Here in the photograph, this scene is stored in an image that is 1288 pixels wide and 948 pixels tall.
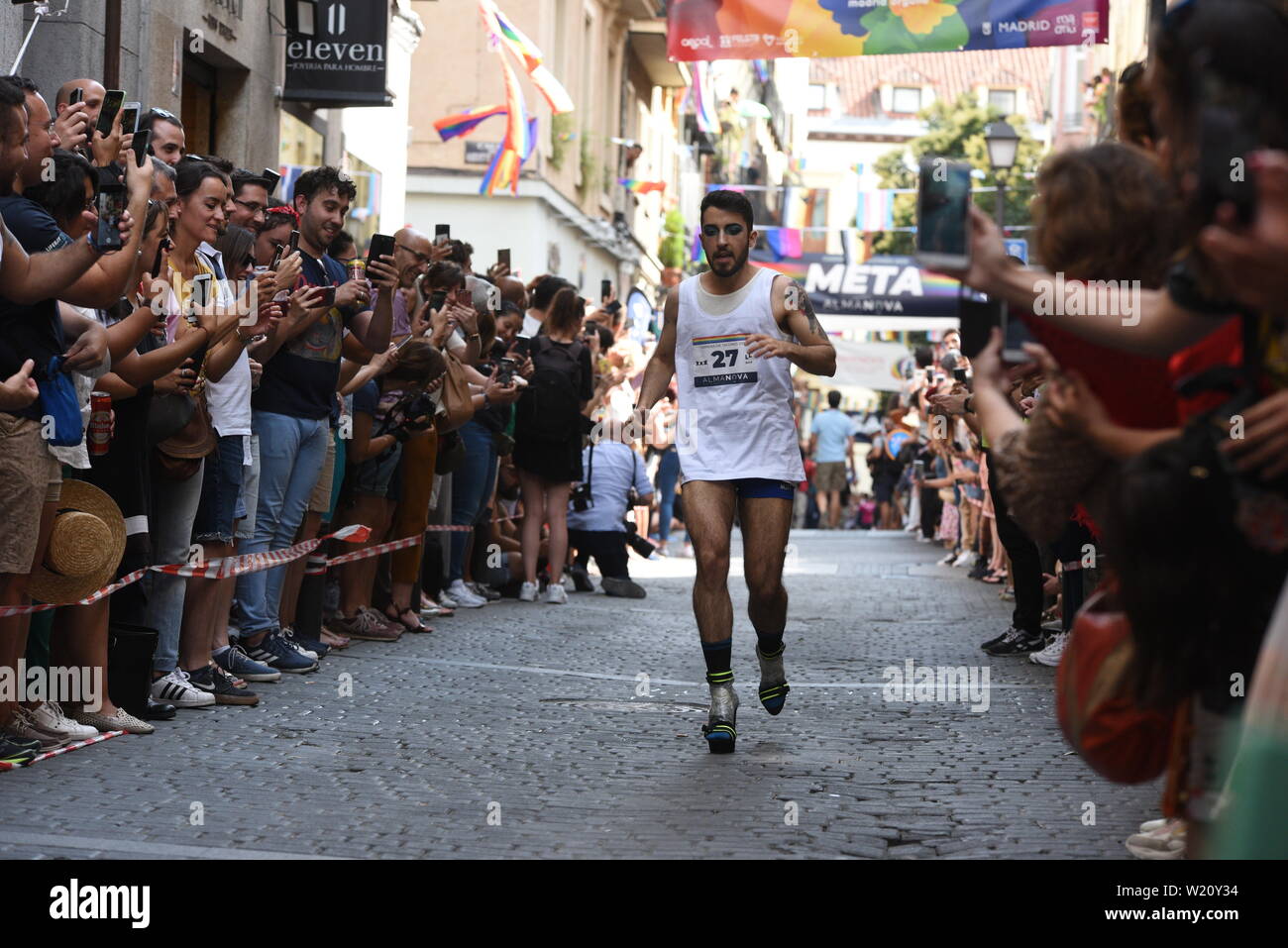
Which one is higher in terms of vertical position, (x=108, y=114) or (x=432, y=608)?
(x=108, y=114)

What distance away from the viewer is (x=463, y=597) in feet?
47.1

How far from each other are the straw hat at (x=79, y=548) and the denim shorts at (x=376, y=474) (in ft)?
13.2

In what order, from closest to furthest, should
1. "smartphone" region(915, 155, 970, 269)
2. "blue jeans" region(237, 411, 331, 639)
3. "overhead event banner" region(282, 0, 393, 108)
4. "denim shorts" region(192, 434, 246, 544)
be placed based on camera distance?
1. "smartphone" region(915, 155, 970, 269)
2. "denim shorts" region(192, 434, 246, 544)
3. "blue jeans" region(237, 411, 331, 639)
4. "overhead event banner" region(282, 0, 393, 108)

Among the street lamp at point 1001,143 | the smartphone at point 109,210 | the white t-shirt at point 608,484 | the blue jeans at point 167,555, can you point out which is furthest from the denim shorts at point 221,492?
the street lamp at point 1001,143

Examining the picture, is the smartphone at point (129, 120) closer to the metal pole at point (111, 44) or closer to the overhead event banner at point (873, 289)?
the metal pole at point (111, 44)

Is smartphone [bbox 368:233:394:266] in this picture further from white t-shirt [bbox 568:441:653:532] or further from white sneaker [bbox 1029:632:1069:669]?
white t-shirt [bbox 568:441:653:532]

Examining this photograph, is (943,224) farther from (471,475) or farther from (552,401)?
(552,401)

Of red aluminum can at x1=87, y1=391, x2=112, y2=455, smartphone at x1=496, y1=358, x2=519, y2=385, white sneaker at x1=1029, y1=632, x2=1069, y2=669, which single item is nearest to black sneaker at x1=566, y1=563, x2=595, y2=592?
smartphone at x1=496, y1=358, x2=519, y2=385

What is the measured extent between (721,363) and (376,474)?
3914 millimetres

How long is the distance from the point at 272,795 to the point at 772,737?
8.23ft

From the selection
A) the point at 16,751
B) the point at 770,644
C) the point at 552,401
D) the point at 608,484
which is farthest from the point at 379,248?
the point at 608,484

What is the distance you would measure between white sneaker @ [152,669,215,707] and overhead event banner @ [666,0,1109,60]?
10081 millimetres

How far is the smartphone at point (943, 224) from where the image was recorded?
3.74 m

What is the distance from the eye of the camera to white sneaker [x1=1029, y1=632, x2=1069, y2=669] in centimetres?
1123
